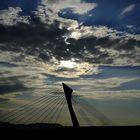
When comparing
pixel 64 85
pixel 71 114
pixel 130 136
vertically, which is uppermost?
pixel 64 85

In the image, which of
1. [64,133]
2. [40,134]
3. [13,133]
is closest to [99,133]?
[64,133]

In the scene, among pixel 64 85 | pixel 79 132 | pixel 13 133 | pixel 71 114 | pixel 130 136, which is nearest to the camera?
pixel 130 136

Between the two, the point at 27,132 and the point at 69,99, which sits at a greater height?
the point at 69,99

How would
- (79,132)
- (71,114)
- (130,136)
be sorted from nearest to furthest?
1. (130,136)
2. (79,132)
3. (71,114)

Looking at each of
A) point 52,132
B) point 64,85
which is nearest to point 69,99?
point 64,85

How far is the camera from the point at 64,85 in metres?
53.1

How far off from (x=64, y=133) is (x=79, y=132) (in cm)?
196

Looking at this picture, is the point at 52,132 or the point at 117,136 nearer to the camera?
the point at 117,136

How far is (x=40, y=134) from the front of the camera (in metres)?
37.1

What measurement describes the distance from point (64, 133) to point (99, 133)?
4627mm

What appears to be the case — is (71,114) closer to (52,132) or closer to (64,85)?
(64,85)

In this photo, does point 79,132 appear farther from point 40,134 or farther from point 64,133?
point 40,134

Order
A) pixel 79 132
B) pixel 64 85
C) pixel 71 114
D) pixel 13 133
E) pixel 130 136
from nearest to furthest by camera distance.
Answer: pixel 130 136 < pixel 79 132 < pixel 13 133 < pixel 71 114 < pixel 64 85

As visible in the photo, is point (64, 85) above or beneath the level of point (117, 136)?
above
